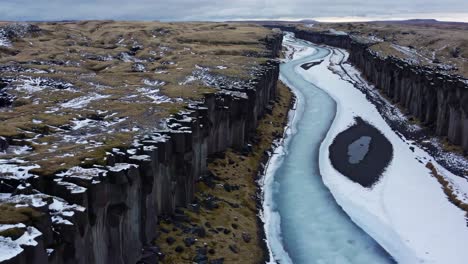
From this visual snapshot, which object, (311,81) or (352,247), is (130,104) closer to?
(352,247)

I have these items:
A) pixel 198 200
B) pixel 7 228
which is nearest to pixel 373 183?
pixel 198 200

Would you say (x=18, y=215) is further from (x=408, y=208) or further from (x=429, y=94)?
(x=429, y=94)

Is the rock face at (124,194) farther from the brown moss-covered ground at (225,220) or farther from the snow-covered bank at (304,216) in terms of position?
the snow-covered bank at (304,216)

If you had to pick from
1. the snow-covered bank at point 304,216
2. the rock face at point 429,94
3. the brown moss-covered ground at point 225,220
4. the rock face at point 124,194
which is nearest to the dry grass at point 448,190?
the rock face at point 429,94

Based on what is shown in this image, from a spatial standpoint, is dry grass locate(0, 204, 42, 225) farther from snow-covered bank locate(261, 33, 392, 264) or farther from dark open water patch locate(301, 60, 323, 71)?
dark open water patch locate(301, 60, 323, 71)

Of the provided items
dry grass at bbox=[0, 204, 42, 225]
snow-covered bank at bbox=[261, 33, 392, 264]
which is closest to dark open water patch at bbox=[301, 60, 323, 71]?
snow-covered bank at bbox=[261, 33, 392, 264]

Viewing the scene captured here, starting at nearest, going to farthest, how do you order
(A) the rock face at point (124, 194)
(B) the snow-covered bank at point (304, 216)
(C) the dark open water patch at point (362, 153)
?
1. (A) the rock face at point (124, 194)
2. (B) the snow-covered bank at point (304, 216)
3. (C) the dark open water patch at point (362, 153)
